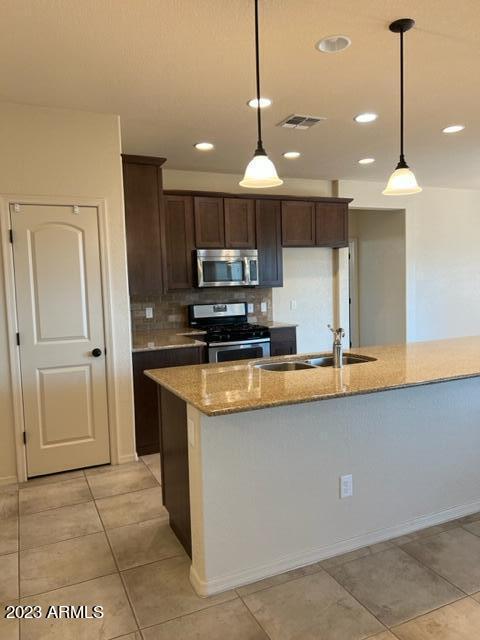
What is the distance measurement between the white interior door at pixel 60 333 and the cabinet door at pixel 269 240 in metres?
2.19

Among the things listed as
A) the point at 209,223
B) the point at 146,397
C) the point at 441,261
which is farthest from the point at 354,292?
the point at 146,397

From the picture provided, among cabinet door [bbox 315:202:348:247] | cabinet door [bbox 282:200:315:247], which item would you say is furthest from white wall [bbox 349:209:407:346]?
cabinet door [bbox 282:200:315:247]

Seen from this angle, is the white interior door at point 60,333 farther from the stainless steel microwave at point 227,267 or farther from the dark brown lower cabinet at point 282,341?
the dark brown lower cabinet at point 282,341

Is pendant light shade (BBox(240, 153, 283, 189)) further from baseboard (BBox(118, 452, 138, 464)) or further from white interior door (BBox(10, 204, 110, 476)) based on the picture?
baseboard (BBox(118, 452, 138, 464))

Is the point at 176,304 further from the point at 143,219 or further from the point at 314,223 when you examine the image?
the point at 314,223

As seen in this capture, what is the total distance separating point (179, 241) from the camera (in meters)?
4.85

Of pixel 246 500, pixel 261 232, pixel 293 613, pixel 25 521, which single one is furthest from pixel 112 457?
pixel 261 232

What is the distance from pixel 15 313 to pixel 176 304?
2.14 m

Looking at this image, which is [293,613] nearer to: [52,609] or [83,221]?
[52,609]

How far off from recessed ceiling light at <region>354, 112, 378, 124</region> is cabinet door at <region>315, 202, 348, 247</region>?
180cm

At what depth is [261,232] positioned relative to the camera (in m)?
5.27

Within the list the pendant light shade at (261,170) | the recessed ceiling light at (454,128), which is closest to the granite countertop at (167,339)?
the pendant light shade at (261,170)

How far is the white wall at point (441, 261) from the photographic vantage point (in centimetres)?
674

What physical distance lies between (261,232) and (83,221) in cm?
229
